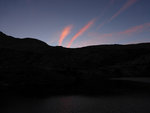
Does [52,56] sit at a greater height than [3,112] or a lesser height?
greater

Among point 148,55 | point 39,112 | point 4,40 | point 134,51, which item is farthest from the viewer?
point 4,40

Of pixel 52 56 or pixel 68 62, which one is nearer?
pixel 68 62

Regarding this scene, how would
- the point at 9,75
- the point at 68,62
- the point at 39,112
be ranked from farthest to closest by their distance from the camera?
the point at 68,62 → the point at 9,75 → the point at 39,112

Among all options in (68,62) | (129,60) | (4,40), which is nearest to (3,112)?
(68,62)

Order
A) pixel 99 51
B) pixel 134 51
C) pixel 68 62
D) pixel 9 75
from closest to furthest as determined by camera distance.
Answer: pixel 9 75 < pixel 68 62 < pixel 134 51 < pixel 99 51

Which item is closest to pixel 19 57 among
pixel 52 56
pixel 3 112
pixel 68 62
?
pixel 52 56

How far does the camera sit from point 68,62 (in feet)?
343

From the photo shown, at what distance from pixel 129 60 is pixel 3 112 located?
304 feet

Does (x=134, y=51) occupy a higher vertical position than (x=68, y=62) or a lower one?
higher

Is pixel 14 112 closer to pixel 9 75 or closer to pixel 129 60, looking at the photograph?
pixel 9 75

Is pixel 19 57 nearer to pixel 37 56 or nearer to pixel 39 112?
pixel 37 56

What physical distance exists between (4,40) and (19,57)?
10087cm

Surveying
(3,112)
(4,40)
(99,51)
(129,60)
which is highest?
(4,40)

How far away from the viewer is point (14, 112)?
19.8 metres
